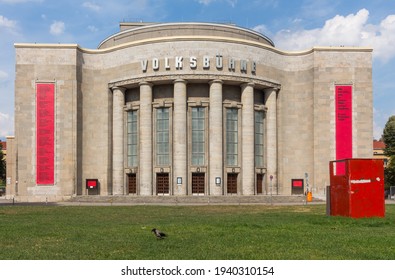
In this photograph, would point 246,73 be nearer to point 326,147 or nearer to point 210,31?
point 210,31

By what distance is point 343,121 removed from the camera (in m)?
69.9

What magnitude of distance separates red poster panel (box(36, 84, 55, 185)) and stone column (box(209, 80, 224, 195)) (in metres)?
22.0

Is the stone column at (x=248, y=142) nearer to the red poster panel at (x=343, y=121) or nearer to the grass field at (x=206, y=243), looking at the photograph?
the red poster panel at (x=343, y=121)

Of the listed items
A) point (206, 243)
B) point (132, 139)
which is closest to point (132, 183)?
point (132, 139)

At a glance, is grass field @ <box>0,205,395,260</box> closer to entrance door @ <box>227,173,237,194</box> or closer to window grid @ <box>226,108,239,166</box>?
window grid @ <box>226,108,239,166</box>

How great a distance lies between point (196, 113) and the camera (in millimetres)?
68250

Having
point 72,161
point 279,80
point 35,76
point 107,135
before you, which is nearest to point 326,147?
point 279,80

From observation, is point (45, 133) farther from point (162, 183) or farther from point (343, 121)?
point (343, 121)

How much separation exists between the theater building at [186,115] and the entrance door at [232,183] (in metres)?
0.16

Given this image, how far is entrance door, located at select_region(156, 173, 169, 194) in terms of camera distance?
68.2 meters

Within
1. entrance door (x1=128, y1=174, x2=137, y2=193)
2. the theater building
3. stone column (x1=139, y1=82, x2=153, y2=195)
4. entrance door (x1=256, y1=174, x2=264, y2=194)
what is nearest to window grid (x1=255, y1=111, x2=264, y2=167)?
the theater building

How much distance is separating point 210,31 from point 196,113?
40.6 ft

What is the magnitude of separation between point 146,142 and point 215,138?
374 inches

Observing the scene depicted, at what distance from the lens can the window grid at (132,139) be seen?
69875mm
